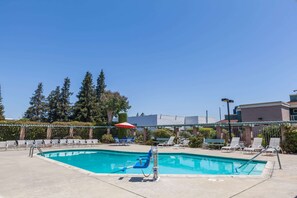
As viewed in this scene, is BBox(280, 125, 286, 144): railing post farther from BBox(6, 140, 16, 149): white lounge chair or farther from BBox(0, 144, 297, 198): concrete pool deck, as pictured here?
BBox(6, 140, 16, 149): white lounge chair

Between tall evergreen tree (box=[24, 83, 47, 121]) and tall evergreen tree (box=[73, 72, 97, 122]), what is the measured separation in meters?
11.3

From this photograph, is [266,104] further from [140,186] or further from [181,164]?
[140,186]

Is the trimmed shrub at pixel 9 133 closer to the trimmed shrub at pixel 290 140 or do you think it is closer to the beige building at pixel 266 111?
the trimmed shrub at pixel 290 140

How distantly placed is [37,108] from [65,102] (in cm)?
956

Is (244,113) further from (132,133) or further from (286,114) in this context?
(132,133)

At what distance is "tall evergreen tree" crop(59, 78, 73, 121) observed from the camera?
128ft

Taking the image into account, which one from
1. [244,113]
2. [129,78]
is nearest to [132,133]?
[129,78]

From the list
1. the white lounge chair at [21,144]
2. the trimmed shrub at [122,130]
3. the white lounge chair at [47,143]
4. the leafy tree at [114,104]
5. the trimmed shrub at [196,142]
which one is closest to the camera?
the white lounge chair at [21,144]

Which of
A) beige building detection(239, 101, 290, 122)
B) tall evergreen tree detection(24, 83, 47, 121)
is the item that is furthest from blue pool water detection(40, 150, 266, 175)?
tall evergreen tree detection(24, 83, 47, 121)

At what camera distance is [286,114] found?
27.5 m

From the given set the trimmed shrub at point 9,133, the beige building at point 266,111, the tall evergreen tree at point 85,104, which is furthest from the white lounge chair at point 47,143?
the beige building at point 266,111

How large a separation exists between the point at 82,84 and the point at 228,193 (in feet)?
119

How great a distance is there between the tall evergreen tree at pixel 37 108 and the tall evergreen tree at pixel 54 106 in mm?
3441

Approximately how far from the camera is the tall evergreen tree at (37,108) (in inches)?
1722
